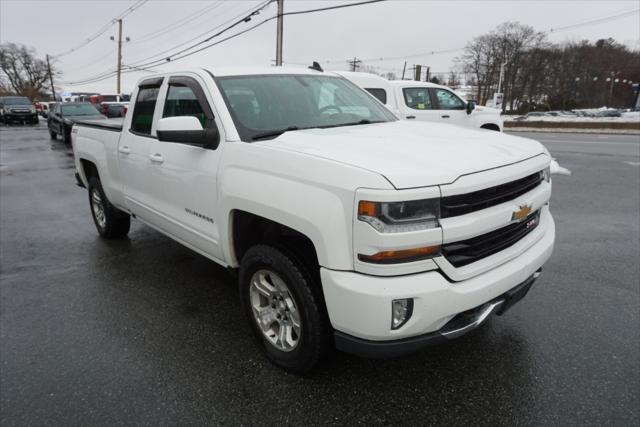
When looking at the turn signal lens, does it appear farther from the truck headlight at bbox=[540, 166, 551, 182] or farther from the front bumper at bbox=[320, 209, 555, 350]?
the truck headlight at bbox=[540, 166, 551, 182]

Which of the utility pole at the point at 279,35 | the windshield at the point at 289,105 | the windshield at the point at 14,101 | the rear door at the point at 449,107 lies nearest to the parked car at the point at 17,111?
the windshield at the point at 14,101

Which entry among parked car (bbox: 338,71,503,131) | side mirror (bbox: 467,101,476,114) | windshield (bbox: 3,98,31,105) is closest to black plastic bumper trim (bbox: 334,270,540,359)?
parked car (bbox: 338,71,503,131)

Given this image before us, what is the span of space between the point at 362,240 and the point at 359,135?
106 centimetres

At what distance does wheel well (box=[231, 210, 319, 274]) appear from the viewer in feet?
8.37

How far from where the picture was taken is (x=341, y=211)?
2.12 meters

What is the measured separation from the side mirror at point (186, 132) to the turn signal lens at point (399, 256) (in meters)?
1.47

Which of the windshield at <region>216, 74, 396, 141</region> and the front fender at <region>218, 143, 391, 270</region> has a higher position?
the windshield at <region>216, 74, 396, 141</region>

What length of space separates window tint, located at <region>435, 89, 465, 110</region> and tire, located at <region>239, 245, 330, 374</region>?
9.73m

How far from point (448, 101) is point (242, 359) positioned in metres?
10.2

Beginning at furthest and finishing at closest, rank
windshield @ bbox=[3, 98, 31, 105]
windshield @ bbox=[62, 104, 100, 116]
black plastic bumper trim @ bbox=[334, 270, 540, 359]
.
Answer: windshield @ bbox=[3, 98, 31, 105] → windshield @ bbox=[62, 104, 100, 116] → black plastic bumper trim @ bbox=[334, 270, 540, 359]

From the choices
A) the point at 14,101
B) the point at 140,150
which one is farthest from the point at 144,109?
the point at 14,101

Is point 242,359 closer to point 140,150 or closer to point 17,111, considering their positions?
point 140,150

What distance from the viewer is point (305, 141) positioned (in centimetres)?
269

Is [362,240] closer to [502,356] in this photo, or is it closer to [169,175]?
[502,356]
